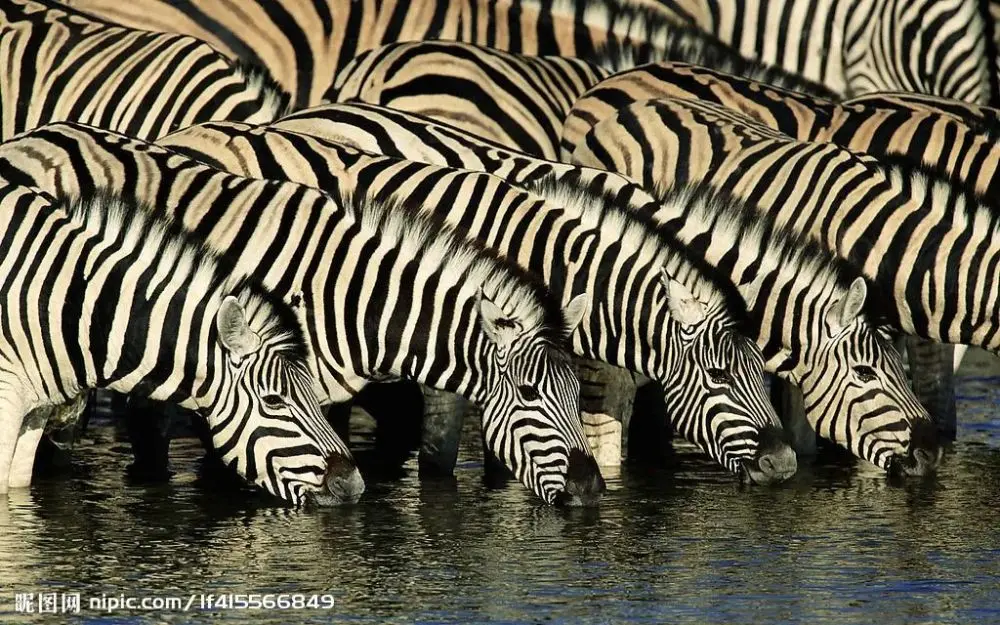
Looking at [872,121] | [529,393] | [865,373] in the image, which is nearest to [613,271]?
[529,393]

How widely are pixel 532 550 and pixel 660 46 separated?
6.81 meters

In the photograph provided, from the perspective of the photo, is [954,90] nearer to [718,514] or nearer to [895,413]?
[895,413]

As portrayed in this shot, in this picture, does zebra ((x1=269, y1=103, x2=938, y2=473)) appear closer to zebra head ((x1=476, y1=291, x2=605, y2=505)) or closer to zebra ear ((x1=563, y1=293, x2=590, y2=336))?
zebra ear ((x1=563, y1=293, x2=590, y2=336))

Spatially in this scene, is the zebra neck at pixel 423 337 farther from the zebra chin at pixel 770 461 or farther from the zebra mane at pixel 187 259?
the zebra chin at pixel 770 461

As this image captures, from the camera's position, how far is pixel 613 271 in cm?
1251

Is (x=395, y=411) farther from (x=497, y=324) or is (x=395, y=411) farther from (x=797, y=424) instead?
(x=497, y=324)

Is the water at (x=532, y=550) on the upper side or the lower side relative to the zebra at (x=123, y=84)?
lower

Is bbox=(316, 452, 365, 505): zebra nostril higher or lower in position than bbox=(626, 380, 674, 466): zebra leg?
lower

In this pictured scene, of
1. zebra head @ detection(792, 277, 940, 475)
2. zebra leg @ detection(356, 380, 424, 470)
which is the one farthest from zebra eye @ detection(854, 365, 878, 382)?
zebra leg @ detection(356, 380, 424, 470)

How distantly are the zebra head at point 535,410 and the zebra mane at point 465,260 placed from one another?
0.06 m

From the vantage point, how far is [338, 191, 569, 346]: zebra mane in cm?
1173

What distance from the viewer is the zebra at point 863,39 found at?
17.1 meters

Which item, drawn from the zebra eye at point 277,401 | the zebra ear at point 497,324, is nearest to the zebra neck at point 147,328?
the zebra eye at point 277,401

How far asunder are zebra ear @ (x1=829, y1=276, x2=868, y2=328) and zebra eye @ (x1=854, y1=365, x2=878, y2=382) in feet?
0.84
